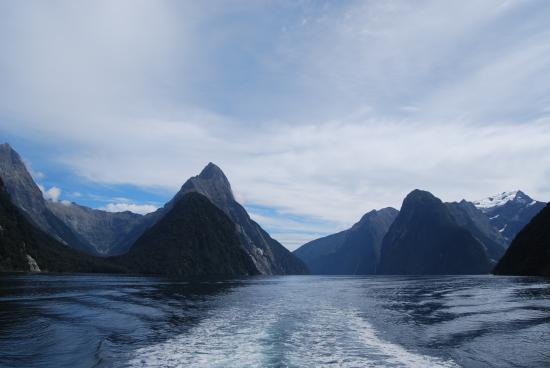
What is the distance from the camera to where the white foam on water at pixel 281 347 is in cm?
2905

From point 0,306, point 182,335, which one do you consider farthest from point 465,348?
point 0,306

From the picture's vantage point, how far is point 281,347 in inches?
1351

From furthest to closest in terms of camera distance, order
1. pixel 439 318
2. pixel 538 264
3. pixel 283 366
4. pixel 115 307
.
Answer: pixel 538 264 → pixel 115 307 → pixel 439 318 → pixel 283 366

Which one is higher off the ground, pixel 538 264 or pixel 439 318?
pixel 538 264

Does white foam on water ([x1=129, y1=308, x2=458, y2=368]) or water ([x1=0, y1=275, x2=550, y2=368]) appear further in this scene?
water ([x1=0, y1=275, x2=550, y2=368])

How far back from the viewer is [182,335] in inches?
1556

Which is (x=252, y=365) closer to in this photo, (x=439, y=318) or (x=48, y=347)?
(x=48, y=347)

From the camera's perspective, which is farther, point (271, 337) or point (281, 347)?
point (271, 337)

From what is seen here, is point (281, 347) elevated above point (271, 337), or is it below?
below

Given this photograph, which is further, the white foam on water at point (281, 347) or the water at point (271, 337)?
the water at point (271, 337)

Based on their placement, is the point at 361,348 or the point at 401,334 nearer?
the point at 361,348

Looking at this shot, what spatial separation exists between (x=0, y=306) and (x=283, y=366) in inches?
1792

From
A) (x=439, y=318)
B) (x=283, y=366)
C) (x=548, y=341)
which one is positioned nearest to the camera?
(x=283, y=366)

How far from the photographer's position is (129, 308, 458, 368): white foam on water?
2905 centimetres
